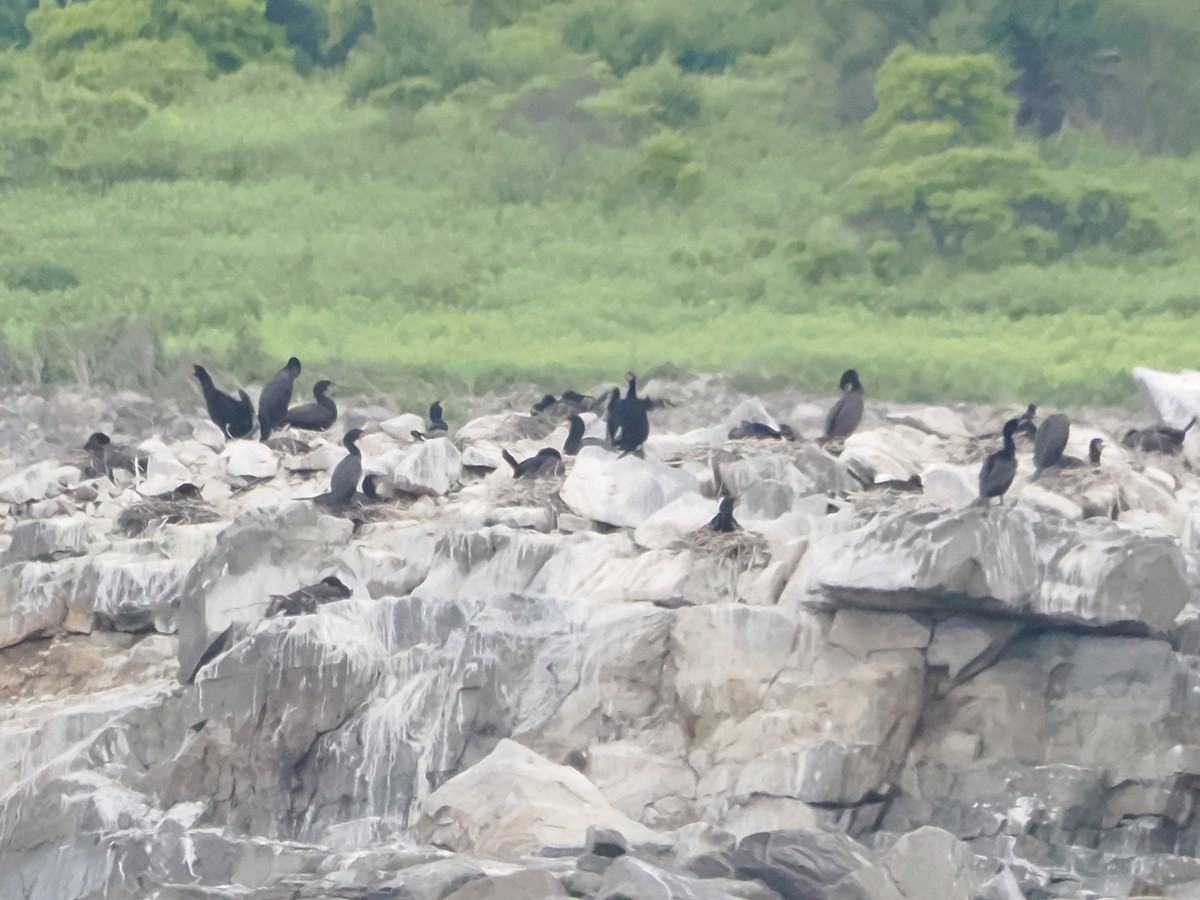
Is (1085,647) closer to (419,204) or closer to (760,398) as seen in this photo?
(760,398)

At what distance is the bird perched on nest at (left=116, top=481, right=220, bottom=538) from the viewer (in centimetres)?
1458

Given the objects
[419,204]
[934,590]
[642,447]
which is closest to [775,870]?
[934,590]

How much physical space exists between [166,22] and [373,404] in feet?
75.6

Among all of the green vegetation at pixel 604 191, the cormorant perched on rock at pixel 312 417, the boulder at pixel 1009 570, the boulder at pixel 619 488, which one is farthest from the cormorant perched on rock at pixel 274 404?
the boulder at pixel 1009 570

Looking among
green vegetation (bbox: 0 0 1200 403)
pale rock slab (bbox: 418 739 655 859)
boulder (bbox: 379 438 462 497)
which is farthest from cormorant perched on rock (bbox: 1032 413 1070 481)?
green vegetation (bbox: 0 0 1200 403)

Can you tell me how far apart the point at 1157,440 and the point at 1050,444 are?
6.86ft

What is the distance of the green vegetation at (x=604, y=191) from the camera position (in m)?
27.6

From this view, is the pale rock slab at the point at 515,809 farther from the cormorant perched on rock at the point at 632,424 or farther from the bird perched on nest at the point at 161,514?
the bird perched on nest at the point at 161,514

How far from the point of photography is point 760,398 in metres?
22.6

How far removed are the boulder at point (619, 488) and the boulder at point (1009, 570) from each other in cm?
203

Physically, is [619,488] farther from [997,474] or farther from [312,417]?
[312,417]

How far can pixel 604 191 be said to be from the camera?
36.8m

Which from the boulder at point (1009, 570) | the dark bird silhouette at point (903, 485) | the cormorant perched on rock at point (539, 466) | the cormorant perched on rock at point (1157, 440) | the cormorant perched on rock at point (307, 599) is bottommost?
the cormorant perched on rock at point (307, 599)

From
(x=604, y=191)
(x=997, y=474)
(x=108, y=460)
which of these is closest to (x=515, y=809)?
(x=997, y=474)
